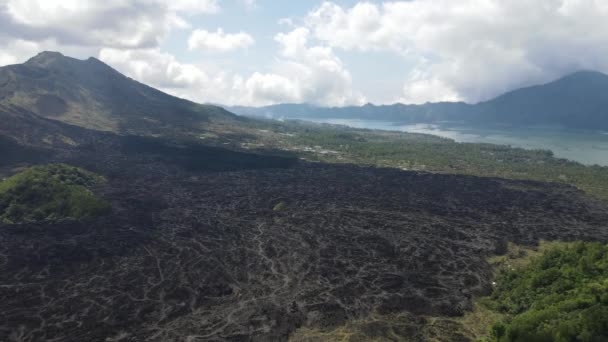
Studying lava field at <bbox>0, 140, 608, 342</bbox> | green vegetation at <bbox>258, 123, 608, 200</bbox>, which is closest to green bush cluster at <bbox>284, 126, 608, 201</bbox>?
green vegetation at <bbox>258, 123, 608, 200</bbox>

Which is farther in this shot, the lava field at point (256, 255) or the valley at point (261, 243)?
the lava field at point (256, 255)

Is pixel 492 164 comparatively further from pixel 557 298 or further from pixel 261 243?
pixel 557 298

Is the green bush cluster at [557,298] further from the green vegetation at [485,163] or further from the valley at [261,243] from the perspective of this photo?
the green vegetation at [485,163]

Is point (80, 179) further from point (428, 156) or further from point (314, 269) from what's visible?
point (428, 156)

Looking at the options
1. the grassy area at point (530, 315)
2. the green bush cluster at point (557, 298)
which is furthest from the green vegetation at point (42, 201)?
the green bush cluster at point (557, 298)

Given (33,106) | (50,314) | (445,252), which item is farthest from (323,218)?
(33,106)

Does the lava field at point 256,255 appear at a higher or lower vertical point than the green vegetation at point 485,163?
lower

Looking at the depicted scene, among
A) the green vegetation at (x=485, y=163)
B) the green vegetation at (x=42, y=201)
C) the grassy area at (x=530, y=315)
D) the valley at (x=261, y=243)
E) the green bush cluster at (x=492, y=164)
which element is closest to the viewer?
the grassy area at (x=530, y=315)

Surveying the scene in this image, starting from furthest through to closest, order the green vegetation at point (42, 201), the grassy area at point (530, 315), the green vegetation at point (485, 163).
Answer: the green vegetation at point (485, 163), the green vegetation at point (42, 201), the grassy area at point (530, 315)
